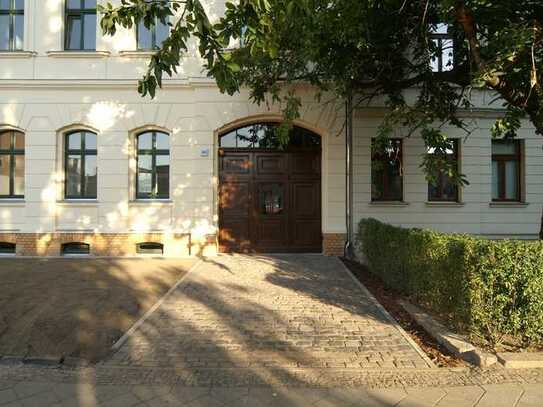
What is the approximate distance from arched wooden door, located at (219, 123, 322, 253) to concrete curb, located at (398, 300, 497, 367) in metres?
6.21

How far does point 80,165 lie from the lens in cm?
1200

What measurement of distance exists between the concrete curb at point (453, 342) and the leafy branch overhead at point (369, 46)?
2607 mm

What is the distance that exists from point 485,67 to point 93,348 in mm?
6287

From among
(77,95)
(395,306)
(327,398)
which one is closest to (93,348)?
(327,398)

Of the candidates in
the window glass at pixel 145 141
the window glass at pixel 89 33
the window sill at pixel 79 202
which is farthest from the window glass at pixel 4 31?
the window sill at pixel 79 202

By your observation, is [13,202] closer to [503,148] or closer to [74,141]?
[74,141]

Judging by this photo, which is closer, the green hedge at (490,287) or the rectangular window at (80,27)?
the green hedge at (490,287)

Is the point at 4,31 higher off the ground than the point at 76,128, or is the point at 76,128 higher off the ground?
the point at 4,31

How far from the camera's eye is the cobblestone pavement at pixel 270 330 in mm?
4656

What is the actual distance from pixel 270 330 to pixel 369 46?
517 centimetres

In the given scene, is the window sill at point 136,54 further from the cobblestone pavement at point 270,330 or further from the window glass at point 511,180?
the window glass at point 511,180

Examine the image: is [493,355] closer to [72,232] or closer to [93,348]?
[93,348]

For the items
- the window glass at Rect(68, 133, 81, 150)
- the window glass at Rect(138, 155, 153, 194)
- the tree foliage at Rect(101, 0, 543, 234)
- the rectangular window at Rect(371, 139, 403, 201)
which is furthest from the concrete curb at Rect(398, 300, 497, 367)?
the window glass at Rect(68, 133, 81, 150)

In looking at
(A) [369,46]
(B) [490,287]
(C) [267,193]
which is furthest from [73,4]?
(B) [490,287]
